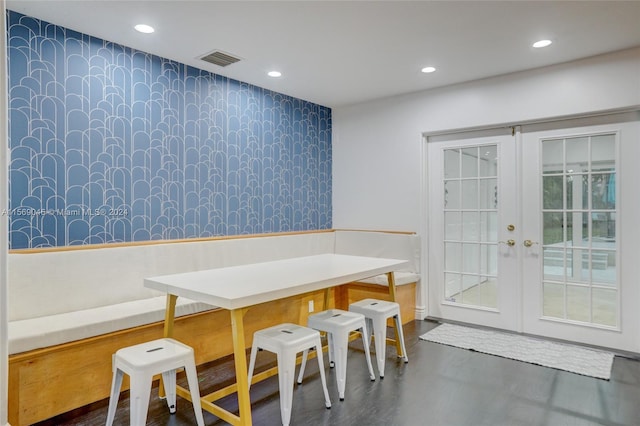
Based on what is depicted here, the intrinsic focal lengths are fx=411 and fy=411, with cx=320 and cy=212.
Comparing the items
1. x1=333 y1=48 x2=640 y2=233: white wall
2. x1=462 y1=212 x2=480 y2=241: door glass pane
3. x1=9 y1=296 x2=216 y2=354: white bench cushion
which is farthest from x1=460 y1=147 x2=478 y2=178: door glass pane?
x1=9 y1=296 x2=216 y2=354: white bench cushion

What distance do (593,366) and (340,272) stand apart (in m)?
2.16

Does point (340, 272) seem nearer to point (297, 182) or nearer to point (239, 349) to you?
point (239, 349)

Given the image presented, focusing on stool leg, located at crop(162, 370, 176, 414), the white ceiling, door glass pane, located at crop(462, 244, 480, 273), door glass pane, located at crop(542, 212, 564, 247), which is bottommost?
stool leg, located at crop(162, 370, 176, 414)

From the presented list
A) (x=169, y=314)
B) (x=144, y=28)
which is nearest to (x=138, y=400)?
(x=169, y=314)

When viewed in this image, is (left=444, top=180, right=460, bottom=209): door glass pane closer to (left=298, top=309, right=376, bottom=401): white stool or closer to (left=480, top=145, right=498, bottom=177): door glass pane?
(left=480, top=145, right=498, bottom=177): door glass pane

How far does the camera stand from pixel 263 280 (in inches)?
104

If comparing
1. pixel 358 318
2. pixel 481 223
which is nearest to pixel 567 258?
pixel 481 223

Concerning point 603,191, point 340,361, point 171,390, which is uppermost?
point 603,191

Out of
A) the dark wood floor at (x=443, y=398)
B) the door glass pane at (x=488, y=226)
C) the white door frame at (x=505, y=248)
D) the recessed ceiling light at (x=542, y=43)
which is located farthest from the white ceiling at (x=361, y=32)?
the dark wood floor at (x=443, y=398)

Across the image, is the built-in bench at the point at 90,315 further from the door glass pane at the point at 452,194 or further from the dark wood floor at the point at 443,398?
the door glass pane at the point at 452,194

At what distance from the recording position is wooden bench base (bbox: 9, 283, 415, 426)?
232 cm

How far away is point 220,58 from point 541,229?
3380 millimetres

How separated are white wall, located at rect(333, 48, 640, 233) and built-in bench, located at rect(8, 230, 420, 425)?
1676mm

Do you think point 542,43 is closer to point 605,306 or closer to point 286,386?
point 605,306
